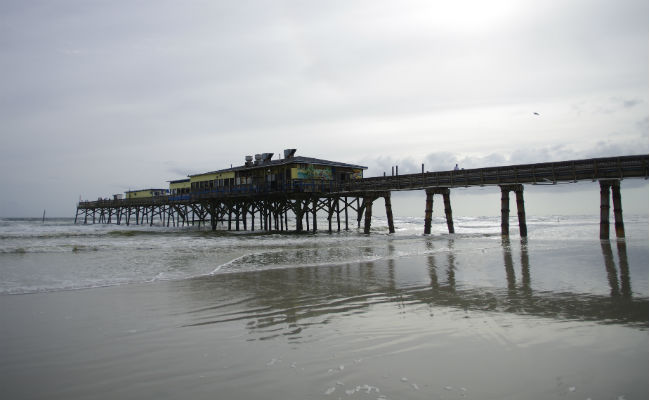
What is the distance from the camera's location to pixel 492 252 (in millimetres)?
16844

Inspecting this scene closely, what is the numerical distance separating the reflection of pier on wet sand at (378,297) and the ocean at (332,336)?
5 centimetres

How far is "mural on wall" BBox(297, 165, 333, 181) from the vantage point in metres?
36.7

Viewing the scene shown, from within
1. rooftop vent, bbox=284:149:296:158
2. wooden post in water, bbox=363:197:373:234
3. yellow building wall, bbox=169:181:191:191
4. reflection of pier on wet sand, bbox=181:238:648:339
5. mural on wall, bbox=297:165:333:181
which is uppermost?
rooftop vent, bbox=284:149:296:158

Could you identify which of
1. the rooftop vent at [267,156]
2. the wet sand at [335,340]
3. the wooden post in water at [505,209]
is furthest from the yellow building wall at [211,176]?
the wet sand at [335,340]

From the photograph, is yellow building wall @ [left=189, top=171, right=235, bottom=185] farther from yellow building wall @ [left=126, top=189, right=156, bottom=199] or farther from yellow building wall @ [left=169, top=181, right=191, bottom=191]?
yellow building wall @ [left=126, top=189, right=156, bottom=199]

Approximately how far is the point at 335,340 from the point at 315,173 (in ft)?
106

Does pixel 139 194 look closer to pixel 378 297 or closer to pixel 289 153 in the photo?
pixel 289 153

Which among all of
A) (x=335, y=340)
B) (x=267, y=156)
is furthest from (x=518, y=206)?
(x=267, y=156)

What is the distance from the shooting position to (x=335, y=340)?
5395 mm

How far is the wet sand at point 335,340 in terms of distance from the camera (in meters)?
3.98

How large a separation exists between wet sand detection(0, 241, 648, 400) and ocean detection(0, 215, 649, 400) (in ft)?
0.08

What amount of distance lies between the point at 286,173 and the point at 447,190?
1478cm

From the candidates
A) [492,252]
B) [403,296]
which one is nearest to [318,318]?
[403,296]

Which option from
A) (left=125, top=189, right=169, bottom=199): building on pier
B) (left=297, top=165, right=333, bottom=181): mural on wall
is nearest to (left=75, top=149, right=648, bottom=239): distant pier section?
(left=297, top=165, right=333, bottom=181): mural on wall
